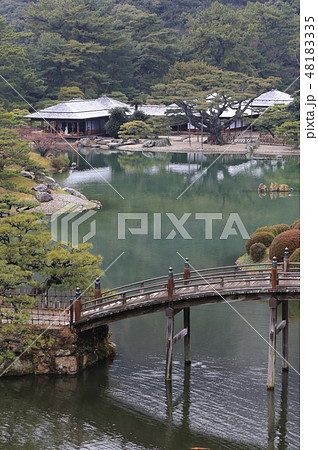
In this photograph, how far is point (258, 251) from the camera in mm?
30844

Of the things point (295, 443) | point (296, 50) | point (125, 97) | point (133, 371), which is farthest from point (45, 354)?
point (296, 50)

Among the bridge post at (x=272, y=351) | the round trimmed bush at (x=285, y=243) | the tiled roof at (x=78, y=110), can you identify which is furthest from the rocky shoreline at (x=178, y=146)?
the bridge post at (x=272, y=351)

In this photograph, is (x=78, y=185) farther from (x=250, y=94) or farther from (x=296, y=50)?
(x=296, y=50)

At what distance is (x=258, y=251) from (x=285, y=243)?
2.73m

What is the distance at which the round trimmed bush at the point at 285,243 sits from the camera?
28.0 metres

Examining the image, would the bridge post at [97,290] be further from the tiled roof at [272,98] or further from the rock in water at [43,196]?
the tiled roof at [272,98]

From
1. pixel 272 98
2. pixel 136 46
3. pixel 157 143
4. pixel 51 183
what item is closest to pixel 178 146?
pixel 157 143

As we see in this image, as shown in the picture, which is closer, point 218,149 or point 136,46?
point 218,149

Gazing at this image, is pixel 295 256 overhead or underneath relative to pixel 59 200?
underneath

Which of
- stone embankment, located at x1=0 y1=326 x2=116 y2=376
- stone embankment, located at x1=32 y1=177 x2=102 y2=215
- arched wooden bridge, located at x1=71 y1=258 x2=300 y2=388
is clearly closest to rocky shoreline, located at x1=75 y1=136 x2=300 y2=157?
stone embankment, located at x1=32 y1=177 x2=102 y2=215

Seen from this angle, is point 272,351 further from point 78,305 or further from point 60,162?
point 60,162

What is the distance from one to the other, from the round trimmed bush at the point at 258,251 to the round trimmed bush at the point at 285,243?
7.16ft

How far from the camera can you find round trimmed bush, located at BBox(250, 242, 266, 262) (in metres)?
30.8
